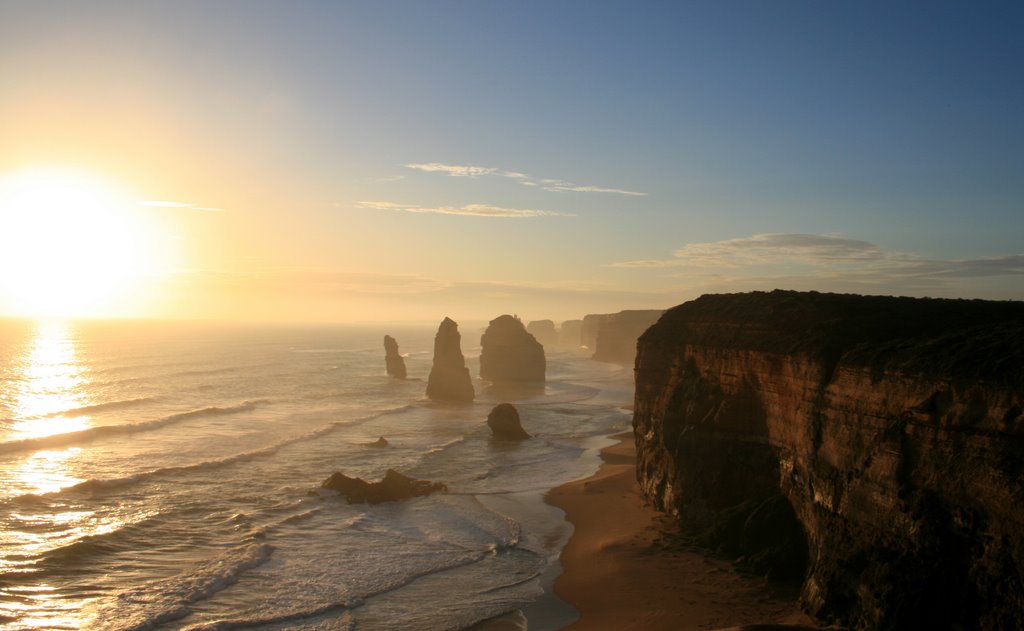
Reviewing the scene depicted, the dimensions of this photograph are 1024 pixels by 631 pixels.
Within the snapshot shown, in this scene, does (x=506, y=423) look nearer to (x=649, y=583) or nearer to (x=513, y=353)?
(x=649, y=583)

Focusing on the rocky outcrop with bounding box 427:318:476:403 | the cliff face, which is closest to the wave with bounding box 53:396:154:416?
the rocky outcrop with bounding box 427:318:476:403

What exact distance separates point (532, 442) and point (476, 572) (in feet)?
86.3

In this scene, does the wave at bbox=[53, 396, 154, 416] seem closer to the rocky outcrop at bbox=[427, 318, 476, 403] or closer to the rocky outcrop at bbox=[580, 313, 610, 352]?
the rocky outcrop at bbox=[427, 318, 476, 403]

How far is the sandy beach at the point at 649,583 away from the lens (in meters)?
19.0

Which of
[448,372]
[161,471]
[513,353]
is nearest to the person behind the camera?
[161,471]

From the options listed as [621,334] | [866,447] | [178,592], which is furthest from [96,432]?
[621,334]

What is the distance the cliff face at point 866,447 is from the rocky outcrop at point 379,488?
12750 mm

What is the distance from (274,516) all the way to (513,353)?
68.0 m

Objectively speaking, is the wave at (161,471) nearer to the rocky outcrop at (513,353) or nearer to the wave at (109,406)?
the wave at (109,406)

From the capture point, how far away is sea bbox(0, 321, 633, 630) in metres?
20.6

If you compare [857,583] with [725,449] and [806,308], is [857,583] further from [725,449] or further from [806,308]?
[806,308]

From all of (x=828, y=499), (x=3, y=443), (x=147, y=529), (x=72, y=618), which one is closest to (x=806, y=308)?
(x=828, y=499)

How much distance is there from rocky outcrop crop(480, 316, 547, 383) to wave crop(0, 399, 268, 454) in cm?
4128

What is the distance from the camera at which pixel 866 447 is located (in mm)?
17078
